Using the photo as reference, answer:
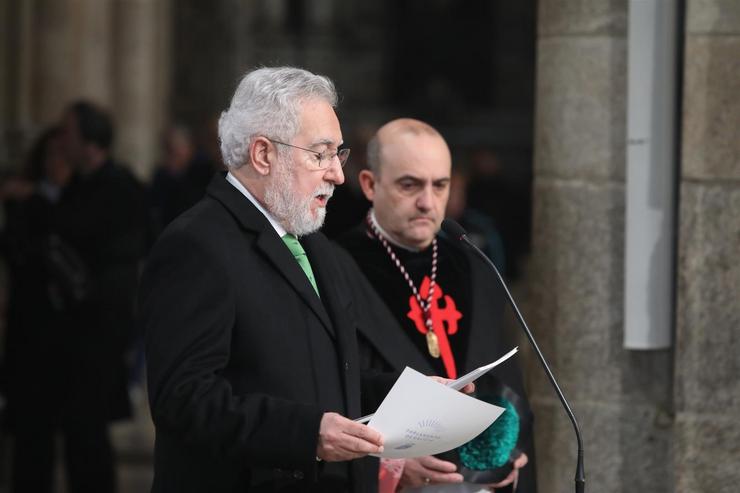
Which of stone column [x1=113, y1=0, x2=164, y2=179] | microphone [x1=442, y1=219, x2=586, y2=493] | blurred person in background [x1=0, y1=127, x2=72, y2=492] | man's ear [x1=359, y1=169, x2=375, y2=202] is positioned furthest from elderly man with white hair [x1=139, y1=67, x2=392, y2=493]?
stone column [x1=113, y1=0, x2=164, y2=179]

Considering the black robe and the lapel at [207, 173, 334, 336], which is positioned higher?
the lapel at [207, 173, 334, 336]

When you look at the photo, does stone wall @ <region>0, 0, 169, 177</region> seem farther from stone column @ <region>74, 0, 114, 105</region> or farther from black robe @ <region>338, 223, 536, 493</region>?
black robe @ <region>338, 223, 536, 493</region>

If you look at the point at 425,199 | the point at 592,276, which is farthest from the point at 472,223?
the point at 425,199

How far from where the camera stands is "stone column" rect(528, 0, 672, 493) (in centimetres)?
534

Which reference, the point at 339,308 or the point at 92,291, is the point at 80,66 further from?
the point at 339,308

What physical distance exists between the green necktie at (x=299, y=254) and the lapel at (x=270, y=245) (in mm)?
74

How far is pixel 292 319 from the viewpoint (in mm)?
3721

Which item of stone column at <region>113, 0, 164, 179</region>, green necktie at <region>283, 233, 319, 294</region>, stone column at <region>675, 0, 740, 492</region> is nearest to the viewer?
green necktie at <region>283, 233, 319, 294</region>

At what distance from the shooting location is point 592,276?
17.6ft

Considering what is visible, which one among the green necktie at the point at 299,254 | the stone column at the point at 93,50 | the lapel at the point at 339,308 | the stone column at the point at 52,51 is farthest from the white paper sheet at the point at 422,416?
the stone column at the point at 93,50

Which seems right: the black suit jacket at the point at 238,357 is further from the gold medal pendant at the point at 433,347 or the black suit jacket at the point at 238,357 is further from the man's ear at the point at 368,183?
the man's ear at the point at 368,183

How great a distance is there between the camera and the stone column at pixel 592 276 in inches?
210

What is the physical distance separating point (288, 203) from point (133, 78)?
1393 cm

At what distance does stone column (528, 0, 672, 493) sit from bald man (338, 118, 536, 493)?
19.8 inches
